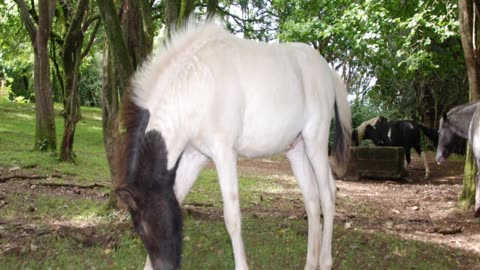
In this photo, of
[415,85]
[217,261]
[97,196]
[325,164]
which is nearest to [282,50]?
[325,164]

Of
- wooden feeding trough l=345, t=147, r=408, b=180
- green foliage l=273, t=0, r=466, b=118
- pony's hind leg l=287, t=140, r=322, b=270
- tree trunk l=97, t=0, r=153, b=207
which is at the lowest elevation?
wooden feeding trough l=345, t=147, r=408, b=180

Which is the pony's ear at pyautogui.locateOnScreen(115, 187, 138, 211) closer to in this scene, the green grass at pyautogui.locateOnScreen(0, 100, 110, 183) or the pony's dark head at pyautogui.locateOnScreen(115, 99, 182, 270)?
the pony's dark head at pyautogui.locateOnScreen(115, 99, 182, 270)

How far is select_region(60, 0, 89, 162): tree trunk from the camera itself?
11570mm

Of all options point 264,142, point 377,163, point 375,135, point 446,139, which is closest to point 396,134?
point 375,135

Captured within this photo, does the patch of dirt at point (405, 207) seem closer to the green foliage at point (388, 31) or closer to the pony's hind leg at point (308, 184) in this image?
the pony's hind leg at point (308, 184)

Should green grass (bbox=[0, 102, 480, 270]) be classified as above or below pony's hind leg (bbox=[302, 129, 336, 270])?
below

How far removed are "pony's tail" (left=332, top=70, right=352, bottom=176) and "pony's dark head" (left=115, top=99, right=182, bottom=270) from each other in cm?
213

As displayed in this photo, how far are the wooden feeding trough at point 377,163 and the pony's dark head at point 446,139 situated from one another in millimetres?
3640

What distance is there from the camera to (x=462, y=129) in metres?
8.39

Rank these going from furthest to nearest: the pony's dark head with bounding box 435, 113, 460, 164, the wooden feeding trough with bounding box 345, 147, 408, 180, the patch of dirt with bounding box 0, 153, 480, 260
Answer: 1. the wooden feeding trough with bounding box 345, 147, 408, 180
2. the pony's dark head with bounding box 435, 113, 460, 164
3. the patch of dirt with bounding box 0, 153, 480, 260

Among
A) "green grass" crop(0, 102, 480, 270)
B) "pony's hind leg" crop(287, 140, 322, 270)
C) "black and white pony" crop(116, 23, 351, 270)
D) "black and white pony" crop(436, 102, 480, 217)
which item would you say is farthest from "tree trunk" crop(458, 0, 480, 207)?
"black and white pony" crop(116, 23, 351, 270)

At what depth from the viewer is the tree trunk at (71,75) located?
11.6 m

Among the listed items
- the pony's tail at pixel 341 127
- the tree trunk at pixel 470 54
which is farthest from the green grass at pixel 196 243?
the tree trunk at pixel 470 54

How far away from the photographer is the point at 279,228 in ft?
18.7
